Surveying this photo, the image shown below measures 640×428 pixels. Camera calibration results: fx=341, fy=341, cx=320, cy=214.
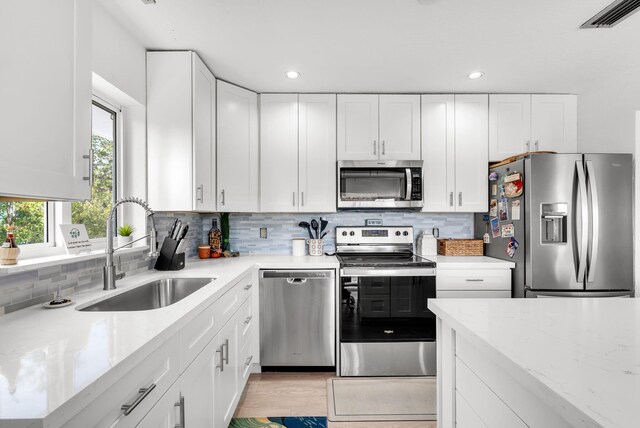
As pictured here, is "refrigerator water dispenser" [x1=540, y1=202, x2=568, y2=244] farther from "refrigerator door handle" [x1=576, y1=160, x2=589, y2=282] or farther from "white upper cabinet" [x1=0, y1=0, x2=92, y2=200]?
"white upper cabinet" [x1=0, y1=0, x2=92, y2=200]

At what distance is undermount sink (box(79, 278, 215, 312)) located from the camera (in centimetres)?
160

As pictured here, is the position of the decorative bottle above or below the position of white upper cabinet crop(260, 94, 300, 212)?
below

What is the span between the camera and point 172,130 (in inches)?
89.0

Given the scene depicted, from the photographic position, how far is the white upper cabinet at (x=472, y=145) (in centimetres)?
298

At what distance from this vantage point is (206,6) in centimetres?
177

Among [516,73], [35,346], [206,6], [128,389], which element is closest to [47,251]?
[35,346]

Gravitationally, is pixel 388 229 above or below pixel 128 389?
above

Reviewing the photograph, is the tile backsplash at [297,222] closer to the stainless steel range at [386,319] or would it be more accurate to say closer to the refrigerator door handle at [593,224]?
the stainless steel range at [386,319]

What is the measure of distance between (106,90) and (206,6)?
0.74 metres

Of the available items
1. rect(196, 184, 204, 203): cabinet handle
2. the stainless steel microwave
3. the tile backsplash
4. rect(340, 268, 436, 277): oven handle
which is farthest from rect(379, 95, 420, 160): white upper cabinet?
rect(196, 184, 204, 203): cabinet handle

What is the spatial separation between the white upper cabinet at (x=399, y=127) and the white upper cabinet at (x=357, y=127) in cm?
7

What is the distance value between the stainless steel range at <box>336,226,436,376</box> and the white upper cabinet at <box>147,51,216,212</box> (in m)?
1.29

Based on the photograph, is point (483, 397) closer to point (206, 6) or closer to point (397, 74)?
point (206, 6)

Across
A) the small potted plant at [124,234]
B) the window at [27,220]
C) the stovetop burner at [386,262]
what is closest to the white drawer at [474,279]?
the stovetop burner at [386,262]
